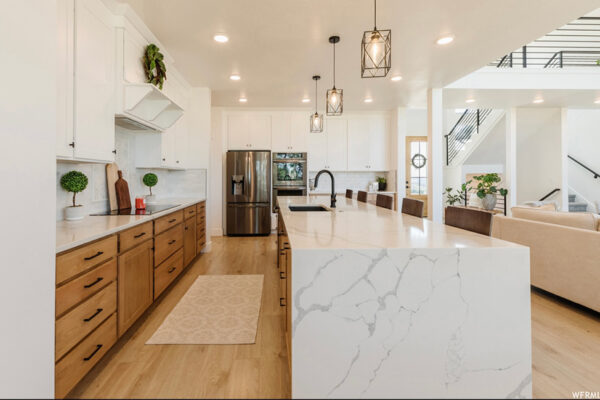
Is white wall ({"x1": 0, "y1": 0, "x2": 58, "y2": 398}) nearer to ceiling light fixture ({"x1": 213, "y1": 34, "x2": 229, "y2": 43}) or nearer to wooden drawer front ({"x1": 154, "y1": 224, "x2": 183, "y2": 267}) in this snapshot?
wooden drawer front ({"x1": 154, "y1": 224, "x2": 183, "y2": 267})

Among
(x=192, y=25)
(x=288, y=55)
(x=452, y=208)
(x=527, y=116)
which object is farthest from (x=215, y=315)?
(x=527, y=116)

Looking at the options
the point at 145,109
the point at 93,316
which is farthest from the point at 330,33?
the point at 93,316

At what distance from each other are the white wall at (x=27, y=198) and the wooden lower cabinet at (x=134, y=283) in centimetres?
65

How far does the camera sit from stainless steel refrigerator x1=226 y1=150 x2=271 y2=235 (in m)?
5.54

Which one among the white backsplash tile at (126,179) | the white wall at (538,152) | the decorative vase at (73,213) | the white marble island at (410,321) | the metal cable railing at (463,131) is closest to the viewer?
the white marble island at (410,321)

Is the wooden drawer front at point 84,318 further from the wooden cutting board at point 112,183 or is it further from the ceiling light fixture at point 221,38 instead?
the ceiling light fixture at point 221,38

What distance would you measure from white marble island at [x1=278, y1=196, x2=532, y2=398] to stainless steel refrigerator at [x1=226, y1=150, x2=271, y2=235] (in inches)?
175

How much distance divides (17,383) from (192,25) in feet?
9.52

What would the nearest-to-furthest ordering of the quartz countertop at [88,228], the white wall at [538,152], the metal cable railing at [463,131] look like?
the quartz countertop at [88,228] < the white wall at [538,152] < the metal cable railing at [463,131]

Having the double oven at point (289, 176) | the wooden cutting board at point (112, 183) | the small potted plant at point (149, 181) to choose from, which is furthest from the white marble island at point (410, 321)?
the double oven at point (289, 176)

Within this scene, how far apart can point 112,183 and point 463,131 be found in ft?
28.0

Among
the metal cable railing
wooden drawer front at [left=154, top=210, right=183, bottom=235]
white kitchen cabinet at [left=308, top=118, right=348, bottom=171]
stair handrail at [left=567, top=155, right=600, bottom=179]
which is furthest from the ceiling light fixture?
stair handrail at [left=567, top=155, right=600, bottom=179]

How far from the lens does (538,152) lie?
634 centimetres

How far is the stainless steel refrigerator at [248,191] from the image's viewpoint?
18.2 ft
